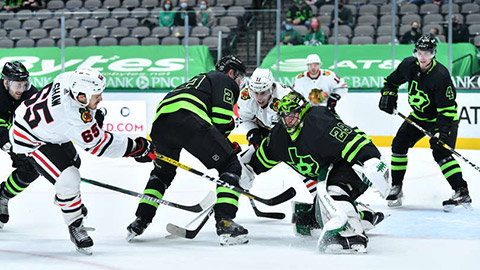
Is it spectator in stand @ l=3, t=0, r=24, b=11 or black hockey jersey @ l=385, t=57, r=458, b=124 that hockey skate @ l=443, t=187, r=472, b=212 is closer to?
black hockey jersey @ l=385, t=57, r=458, b=124

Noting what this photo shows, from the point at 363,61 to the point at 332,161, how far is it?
5.36 meters

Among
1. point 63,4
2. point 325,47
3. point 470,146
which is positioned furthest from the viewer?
point 63,4

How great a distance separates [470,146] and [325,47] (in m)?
2.08

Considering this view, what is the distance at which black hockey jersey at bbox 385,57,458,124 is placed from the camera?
497cm

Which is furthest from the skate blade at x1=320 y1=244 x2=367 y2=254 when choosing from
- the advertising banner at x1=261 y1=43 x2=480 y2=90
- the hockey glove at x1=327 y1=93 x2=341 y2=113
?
the advertising banner at x1=261 y1=43 x2=480 y2=90

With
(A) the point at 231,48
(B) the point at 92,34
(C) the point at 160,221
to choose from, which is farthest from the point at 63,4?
(C) the point at 160,221

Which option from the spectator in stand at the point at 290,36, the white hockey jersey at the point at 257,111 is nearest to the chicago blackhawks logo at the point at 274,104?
the white hockey jersey at the point at 257,111

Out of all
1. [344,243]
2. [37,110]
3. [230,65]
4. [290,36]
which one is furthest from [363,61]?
[37,110]

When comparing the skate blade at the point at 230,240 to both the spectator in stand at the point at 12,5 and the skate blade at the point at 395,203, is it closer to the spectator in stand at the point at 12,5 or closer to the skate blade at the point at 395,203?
the skate blade at the point at 395,203

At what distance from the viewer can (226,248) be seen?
374 centimetres

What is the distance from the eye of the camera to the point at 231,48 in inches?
366

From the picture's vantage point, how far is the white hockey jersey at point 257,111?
15.0 ft

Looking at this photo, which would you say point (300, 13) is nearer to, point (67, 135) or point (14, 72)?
point (14, 72)

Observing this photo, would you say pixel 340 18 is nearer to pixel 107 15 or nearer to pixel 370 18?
pixel 370 18
